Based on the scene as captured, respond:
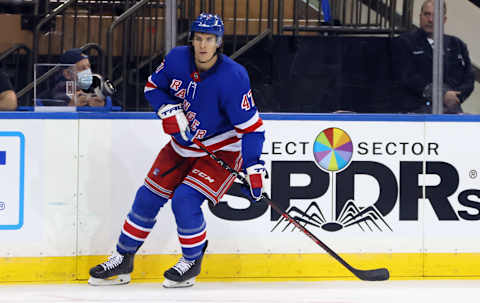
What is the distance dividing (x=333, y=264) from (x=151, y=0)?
159 cm

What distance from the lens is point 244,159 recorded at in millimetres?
3725

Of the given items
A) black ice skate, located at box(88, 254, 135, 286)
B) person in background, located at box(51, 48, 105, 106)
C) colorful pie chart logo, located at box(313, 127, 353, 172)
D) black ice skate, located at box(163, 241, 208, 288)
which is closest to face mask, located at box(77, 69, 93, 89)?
person in background, located at box(51, 48, 105, 106)

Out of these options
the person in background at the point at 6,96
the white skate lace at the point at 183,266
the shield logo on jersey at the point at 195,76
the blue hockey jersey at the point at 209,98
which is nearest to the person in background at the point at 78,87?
the person in background at the point at 6,96

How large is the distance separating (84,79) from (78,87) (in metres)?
0.05

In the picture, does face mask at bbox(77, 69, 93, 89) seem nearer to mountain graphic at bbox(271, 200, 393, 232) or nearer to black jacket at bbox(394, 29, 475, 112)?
mountain graphic at bbox(271, 200, 393, 232)

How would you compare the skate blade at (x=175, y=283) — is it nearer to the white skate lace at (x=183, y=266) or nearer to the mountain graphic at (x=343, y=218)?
the white skate lace at (x=183, y=266)

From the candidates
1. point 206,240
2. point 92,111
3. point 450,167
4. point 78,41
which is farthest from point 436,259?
point 78,41

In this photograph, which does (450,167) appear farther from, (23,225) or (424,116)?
(23,225)

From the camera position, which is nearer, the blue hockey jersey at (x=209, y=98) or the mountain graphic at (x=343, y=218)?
the blue hockey jersey at (x=209, y=98)

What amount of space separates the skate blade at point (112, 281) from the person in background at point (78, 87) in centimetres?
82

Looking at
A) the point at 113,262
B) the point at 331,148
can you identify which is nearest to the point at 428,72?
the point at 331,148

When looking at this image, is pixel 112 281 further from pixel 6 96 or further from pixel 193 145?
pixel 6 96

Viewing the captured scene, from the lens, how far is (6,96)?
13.4ft

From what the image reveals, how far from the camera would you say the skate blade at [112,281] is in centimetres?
390
